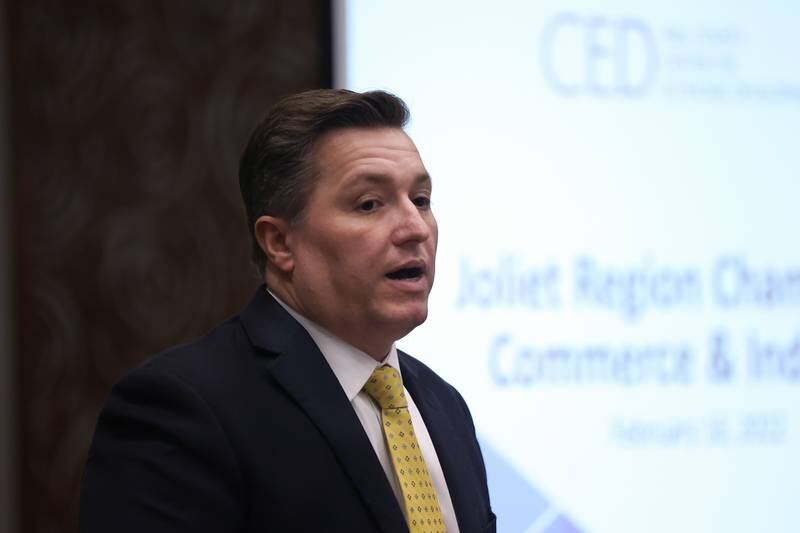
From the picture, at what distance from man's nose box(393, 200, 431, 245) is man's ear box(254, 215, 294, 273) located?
169 millimetres

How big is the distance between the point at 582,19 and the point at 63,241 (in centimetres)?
155

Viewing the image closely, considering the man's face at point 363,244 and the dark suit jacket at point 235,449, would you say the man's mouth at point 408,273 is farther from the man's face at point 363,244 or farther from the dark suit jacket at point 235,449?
the dark suit jacket at point 235,449

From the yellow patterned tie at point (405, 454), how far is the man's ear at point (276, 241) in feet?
0.68

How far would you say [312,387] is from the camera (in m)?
1.47

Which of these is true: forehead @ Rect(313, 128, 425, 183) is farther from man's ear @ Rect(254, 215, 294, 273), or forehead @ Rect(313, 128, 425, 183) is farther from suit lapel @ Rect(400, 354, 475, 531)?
suit lapel @ Rect(400, 354, 475, 531)

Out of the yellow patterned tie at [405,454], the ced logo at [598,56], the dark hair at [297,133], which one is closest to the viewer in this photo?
the yellow patterned tie at [405,454]

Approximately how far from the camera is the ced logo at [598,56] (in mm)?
3008

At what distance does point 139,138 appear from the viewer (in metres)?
2.94

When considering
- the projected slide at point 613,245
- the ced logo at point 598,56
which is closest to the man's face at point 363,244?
the projected slide at point 613,245

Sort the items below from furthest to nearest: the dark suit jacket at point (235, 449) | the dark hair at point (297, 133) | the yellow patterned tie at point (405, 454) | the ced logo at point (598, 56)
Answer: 1. the ced logo at point (598, 56)
2. the dark hair at point (297, 133)
3. the yellow patterned tie at point (405, 454)
4. the dark suit jacket at point (235, 449)

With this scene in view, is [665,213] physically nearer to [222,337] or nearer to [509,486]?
[509,486]

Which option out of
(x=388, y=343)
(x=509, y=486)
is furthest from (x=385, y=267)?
(x=509, y=486)

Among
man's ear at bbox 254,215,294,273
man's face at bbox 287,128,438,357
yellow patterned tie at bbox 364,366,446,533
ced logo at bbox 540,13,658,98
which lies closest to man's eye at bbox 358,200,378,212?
man's face at bbox 287,128,438,357

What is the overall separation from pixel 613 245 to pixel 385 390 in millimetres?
1617
